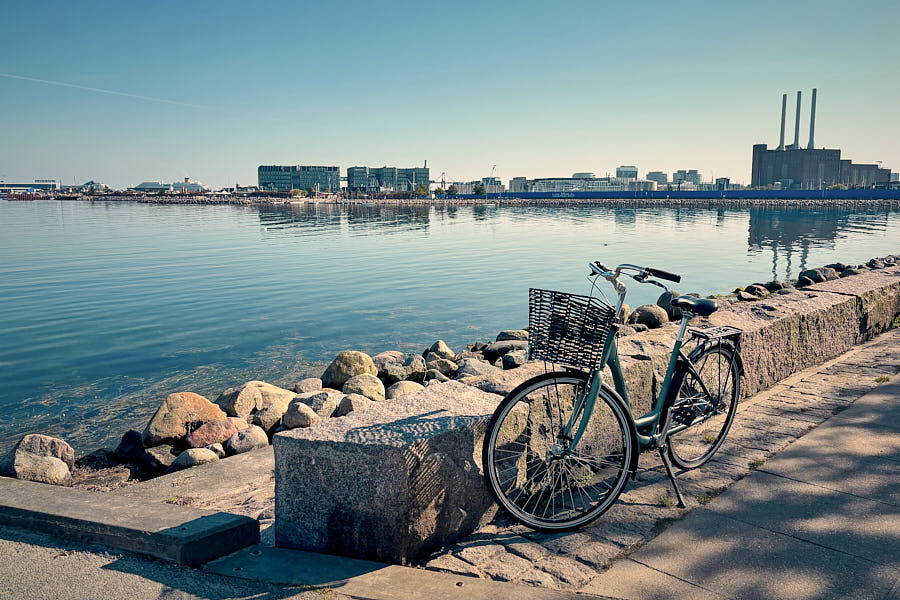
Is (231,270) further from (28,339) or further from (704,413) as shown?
(704,413)

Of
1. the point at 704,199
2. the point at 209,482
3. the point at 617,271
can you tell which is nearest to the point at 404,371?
the point at 209,482

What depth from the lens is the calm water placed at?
35.2 ft

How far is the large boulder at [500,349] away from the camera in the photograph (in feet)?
36.3

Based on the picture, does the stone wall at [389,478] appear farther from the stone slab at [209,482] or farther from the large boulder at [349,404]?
the large boulder at [349,404]

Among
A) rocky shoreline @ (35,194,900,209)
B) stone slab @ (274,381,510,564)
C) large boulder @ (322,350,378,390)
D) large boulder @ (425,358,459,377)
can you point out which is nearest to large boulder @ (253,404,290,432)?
large boulder @ (322,350,378,390)

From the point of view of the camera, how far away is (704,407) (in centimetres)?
412

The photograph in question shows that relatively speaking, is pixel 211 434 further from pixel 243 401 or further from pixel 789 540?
pixel 789 540

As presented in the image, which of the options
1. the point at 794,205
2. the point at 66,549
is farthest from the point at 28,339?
the point at 794,205

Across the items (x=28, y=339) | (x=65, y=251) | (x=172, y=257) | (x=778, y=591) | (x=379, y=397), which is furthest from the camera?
(x=65, y=251)

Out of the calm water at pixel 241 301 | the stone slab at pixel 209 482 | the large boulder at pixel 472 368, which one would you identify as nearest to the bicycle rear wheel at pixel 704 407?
the stone slab at pixel 209 482

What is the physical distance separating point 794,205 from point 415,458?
137721 millimetres

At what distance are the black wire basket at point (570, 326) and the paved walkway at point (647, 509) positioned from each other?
0.94m

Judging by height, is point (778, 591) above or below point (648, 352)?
below

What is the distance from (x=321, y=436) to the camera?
9.75 feet
